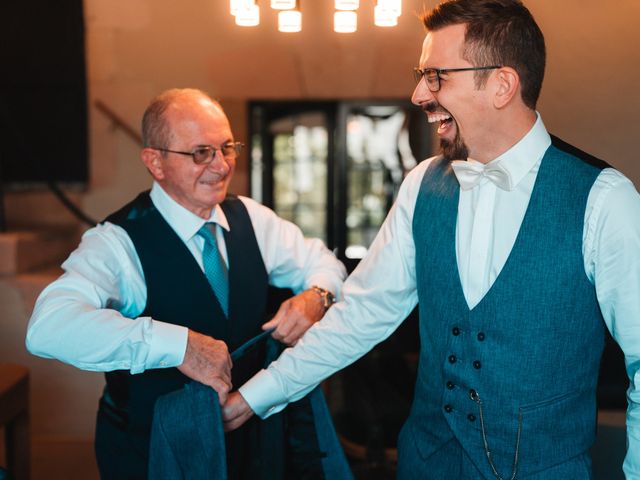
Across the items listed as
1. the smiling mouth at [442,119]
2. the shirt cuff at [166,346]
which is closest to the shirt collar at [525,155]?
the smiling mouth at [442,119]

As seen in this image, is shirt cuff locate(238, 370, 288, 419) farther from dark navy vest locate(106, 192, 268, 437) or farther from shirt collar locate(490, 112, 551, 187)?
shirt collar locate(490, 112, 551, 187)

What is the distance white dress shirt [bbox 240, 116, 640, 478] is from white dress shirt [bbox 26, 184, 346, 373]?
0.91 feet

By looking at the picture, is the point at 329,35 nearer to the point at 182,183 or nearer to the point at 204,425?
the point at 182,183

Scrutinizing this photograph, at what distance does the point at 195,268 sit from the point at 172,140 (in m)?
0.36

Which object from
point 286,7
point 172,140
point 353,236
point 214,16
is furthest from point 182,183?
point 353,236

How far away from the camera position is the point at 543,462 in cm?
149

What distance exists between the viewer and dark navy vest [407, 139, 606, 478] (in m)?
1.45

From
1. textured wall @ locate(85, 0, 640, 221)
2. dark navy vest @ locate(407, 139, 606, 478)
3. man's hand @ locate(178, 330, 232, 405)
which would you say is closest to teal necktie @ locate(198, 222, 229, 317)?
man's hand @ locate(178, 330, 232, 405)

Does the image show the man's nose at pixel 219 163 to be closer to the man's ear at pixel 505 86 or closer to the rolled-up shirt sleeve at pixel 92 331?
the rolled-up shirt sleeve at pixel 92 331

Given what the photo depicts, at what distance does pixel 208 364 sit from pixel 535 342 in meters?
0.75

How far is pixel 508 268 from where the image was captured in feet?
4.86

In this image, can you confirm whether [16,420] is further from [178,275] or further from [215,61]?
[215,61]

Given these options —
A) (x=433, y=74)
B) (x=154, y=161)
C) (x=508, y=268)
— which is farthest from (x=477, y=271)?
(x=154, y=161)

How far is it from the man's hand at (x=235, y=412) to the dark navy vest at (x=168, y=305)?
0.61ft
